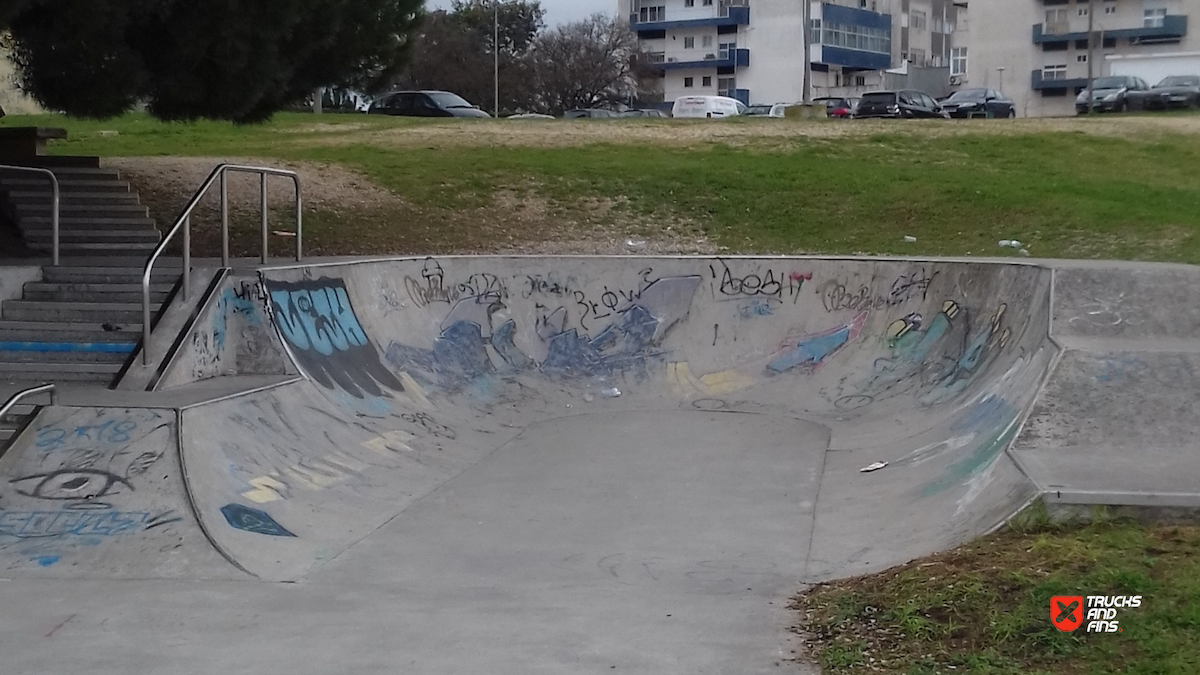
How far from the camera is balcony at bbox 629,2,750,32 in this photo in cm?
7569

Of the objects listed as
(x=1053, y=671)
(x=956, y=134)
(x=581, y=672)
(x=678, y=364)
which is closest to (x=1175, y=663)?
(x=1053, y=671)

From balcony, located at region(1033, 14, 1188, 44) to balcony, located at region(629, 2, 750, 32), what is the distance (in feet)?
59.1

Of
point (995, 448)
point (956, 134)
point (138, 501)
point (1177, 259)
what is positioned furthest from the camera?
point (956, 134)

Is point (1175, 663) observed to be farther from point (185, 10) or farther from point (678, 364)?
point (185, 10)

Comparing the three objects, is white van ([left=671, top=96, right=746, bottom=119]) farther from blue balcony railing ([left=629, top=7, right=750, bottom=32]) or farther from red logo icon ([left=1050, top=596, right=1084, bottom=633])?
red logo icon ([left=1050, top=596, right=1084, bottom=633])

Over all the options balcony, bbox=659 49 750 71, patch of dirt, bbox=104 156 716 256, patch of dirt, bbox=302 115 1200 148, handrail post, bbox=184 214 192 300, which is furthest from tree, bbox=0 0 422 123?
balcony, bbox=659 49 750 71

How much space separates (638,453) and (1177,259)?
29.2 ft

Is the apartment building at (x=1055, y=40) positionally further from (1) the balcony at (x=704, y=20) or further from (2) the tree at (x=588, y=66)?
(2) the tree at (x=588, y=66)

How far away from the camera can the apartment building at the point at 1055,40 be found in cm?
6316

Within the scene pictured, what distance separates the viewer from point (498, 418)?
36.3ft

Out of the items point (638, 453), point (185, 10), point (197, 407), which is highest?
point (185, 10)

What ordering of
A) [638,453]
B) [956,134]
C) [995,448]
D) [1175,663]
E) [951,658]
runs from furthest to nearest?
[956,134] → [638,453] → [995,448] → [951,658] → [1175,663]

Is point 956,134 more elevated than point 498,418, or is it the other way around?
point 956,134

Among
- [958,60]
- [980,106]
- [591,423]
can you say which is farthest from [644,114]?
[958,60]
